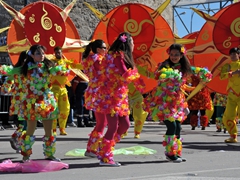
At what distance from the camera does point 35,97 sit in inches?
287

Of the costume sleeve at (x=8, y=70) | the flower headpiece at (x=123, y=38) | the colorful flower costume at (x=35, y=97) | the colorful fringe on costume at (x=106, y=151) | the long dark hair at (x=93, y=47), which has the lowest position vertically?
the colorful fringe on costume at (x=106, y=151)

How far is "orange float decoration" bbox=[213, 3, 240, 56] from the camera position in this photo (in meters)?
11.7

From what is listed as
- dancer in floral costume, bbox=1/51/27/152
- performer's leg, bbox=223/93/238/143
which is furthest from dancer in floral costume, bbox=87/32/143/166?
performer's leg, bbox=223/93/238/143

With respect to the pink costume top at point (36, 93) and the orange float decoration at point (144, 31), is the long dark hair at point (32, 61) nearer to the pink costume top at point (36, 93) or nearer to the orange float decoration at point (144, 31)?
the pink costume top at point (36, 93)

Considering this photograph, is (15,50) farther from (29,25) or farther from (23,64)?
(23,64)

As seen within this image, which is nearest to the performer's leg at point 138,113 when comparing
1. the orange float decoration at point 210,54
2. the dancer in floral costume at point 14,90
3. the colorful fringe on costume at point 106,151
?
the orange float decoration at point 210,54

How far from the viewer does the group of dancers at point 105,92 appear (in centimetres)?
732

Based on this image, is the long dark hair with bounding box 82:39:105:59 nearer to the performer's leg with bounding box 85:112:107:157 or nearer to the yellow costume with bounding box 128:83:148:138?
the performer's leg with bounding box 85:112:107:157

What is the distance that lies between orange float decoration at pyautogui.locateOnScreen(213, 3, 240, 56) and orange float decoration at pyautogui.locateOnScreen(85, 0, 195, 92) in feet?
3.22

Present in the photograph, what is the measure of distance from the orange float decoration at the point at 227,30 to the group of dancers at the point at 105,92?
4039mm

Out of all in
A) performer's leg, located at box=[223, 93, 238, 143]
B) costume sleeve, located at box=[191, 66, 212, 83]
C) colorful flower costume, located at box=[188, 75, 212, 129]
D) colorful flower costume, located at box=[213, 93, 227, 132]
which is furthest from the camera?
colorful flower costume, located at box=[188, 75, 212, 129]

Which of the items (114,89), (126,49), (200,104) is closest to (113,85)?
(114,89)

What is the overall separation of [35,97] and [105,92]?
0.90 meters

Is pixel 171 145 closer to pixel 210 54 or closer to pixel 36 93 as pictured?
pixel 36 93
